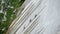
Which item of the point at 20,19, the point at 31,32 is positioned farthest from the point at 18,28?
the point at 31,32

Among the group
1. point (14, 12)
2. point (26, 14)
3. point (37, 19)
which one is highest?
point (14, 12)

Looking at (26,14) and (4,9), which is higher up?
(4,9)

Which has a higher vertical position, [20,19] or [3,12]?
[3,12]

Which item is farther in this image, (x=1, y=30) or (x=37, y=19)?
(x=1, y=30)

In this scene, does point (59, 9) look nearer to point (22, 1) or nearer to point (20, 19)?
point (20, 19)

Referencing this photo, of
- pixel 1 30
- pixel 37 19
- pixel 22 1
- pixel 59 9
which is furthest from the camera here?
pixel 22 1

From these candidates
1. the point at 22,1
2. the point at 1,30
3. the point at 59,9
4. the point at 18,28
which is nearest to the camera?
the point at 59,9

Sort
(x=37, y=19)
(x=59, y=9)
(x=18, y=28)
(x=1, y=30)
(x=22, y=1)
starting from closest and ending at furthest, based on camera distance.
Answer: (x=59, y=9) → (x=37, y=19) → (x=18, y=28) → (x=1, y=30) → (x=22, y=1)

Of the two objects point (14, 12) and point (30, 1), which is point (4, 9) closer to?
point (14, 12)

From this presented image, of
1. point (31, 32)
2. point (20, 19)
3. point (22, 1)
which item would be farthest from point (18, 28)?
point (22, 1)
